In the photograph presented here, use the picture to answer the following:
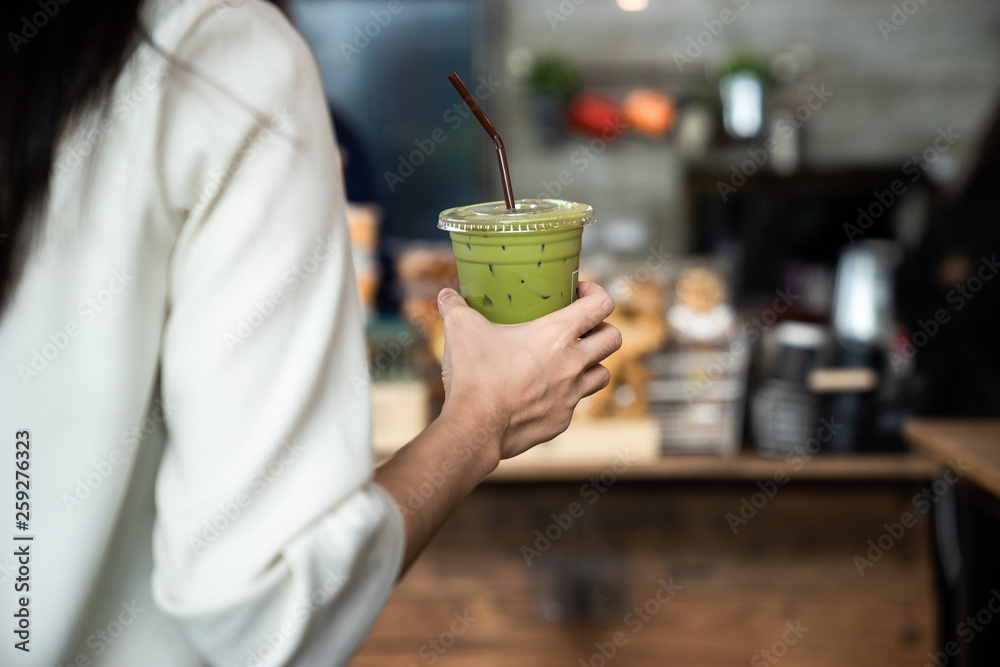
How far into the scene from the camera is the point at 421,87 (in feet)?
15.3

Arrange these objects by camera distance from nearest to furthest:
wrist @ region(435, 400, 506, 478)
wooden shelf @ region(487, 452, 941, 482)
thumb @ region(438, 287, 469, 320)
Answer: wrist @ region(435, 400, 506, 478)
thumb @ region(438, 287, 469, 320)
wooden shelf @ region(487, 452, 941, 482)

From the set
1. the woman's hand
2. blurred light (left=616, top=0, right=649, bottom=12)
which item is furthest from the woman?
blurred light (left=616, top=0, right=649, bottom=12)

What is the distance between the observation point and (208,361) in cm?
59

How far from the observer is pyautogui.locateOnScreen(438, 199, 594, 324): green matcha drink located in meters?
0.86

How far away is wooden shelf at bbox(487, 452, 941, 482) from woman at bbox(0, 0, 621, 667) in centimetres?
155

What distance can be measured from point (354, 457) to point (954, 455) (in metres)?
1.24

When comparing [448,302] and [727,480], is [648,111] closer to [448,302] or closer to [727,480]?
[727,480]

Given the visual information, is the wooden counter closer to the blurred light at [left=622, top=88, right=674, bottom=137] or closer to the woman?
the woman

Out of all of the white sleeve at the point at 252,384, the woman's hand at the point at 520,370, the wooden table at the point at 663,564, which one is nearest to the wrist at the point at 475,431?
the woman's hand at the point at 520,370

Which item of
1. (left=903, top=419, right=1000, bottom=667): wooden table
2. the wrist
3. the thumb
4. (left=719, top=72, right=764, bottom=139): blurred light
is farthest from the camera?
(left=719, top=72, right=764, bottom=139): blurred light

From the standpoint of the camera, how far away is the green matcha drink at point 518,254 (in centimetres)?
86

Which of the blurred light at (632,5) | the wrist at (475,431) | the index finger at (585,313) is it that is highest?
the blurred light at (632,5)

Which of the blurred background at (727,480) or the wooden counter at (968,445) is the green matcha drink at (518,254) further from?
the blurred background at (727,480)

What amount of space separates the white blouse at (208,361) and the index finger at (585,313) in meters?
0.23
